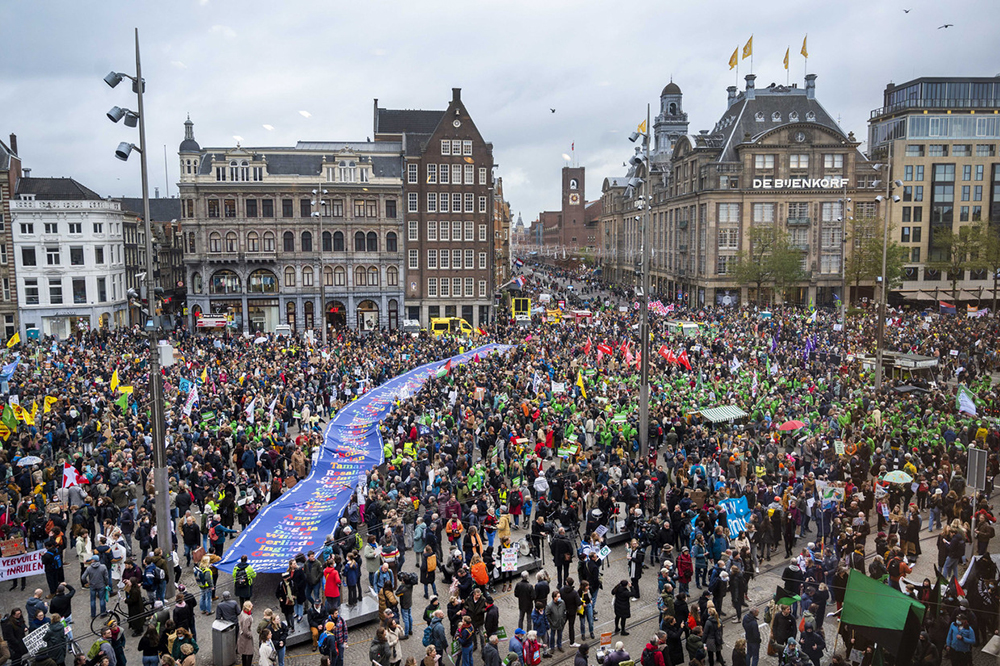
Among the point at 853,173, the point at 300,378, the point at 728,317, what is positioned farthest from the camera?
the point at 853,173

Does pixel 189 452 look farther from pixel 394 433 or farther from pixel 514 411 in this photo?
pixel 514 411

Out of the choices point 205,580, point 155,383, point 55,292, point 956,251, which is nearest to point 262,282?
point 55,292

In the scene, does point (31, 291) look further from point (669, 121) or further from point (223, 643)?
point (669, 121)

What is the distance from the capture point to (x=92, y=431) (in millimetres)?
25891

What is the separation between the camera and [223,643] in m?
13.1

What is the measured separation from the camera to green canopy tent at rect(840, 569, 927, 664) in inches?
460

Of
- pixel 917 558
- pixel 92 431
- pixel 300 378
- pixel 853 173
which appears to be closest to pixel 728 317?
pixel 853 173

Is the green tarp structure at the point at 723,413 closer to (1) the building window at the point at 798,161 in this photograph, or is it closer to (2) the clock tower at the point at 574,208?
(1) the building window at the point at 798,161

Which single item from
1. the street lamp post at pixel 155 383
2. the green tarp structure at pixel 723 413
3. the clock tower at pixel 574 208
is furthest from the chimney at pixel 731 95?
the clock tower at pixel 574 208

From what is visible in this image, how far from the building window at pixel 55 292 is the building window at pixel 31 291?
40.8 inches

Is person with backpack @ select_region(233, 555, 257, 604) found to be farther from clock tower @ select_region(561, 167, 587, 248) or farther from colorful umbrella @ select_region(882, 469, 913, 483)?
clock tower @ select_region(561, 167, 587, 248)

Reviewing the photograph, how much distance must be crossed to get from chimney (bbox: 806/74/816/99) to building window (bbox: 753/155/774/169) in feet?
29.2

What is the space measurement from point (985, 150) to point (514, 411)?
232ft

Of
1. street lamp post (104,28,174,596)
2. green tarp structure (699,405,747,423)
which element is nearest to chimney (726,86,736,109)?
green tarp structure (699,405,747,423)
